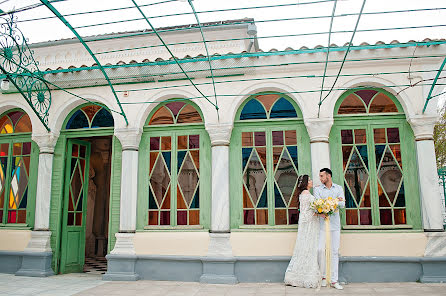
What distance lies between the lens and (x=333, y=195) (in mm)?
6441

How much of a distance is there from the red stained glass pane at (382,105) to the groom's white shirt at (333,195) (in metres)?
1.78

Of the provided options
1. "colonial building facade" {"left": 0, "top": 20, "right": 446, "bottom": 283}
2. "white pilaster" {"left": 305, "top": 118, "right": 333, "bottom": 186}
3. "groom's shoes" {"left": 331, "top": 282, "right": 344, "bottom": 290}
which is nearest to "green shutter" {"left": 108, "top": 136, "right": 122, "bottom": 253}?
"colonial building facade" {"left": 0, "top": 20, "right": 446, "bottom": 283}

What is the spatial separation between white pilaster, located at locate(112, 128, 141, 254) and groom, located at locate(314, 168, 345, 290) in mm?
3496

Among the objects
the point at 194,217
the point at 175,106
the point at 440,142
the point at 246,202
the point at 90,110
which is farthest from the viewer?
the point at 440,142

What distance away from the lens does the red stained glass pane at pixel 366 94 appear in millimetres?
7211

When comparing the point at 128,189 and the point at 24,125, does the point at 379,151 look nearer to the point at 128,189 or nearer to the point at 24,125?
the point at 128,189

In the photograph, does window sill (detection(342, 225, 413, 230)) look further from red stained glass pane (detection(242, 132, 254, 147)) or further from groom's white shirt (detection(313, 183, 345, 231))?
red stained glass pane (detection(242, 132, 254, 147))

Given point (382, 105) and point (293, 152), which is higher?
point (382, 105)

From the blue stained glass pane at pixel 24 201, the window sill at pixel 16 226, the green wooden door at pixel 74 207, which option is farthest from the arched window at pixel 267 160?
the blue stained glass pane at pixel 24 201

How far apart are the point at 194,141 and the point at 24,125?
3978 mm

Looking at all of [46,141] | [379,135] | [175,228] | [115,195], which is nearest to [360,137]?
[379,135]

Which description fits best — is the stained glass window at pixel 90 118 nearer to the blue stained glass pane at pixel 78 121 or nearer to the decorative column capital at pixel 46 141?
the blue stained glass pane at pixel 78 121

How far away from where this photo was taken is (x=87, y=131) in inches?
320

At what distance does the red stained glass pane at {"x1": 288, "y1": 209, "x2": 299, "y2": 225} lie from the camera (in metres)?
6.92
